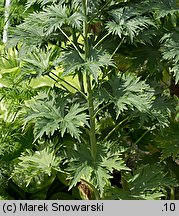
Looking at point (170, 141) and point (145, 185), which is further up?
point (170, 141)

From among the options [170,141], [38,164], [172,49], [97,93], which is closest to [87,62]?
[97,93]

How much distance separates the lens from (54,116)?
64.6 inches

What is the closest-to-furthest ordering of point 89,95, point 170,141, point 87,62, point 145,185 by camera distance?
point 87,62 < point 89,95 < point 145,185 < point 170,141

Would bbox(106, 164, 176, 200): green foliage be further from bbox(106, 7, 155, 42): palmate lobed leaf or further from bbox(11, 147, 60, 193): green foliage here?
bbox(106, 7, 155, 42): palmate lobed leaf

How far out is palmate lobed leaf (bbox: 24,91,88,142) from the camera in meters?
1.58

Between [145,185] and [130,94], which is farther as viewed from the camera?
[145,185]

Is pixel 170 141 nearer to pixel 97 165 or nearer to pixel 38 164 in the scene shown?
pixel 97 165

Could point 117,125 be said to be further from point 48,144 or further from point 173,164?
point 173,164

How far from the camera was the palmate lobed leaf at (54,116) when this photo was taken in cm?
158

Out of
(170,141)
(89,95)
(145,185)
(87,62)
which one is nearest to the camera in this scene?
(87,62)

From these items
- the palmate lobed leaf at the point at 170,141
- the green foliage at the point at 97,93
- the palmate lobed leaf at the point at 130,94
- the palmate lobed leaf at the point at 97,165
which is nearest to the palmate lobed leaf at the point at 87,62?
the green foliage at the point at 97,93

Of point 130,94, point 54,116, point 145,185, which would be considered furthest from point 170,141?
point 54,116

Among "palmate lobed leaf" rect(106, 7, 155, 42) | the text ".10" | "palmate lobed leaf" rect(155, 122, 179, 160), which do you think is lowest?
the text ".10"

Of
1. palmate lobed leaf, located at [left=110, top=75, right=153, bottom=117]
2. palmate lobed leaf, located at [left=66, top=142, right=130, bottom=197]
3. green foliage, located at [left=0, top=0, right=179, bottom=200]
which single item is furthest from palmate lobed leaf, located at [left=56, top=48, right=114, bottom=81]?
palmate lobed leaf, located at [left=66, top=142, right=130, bottom=197]
